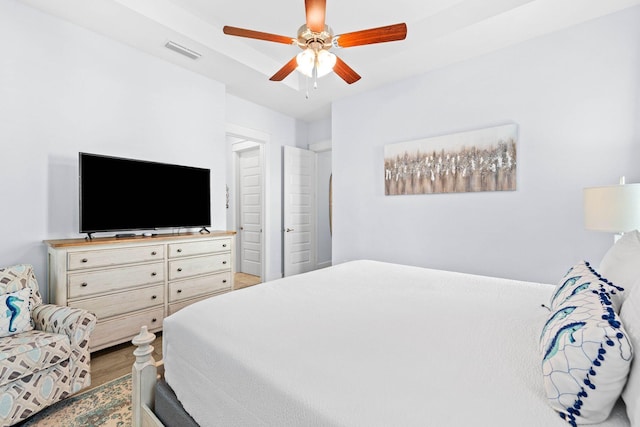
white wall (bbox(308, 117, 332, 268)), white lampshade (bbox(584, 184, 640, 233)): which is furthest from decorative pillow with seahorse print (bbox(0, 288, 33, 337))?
white wall (bbox(308, 117, 332, 268))

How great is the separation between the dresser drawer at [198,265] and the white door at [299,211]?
160cm

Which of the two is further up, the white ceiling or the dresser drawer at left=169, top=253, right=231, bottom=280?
the white ceiling

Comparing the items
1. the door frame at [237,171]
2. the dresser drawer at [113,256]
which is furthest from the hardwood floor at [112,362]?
the door frame at [237,171]

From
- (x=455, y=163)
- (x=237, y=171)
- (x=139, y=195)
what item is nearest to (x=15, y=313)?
(x=139, y=195)

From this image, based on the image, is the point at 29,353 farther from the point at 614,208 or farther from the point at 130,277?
the point at 614,208

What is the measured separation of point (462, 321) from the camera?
1.27 m

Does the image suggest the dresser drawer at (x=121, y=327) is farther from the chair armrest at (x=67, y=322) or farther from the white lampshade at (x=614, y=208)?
the white lampshade at (x=614, y=208)

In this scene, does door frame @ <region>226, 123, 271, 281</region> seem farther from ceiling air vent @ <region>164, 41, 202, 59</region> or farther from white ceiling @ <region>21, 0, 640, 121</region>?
ceiling air vent @ <region>164, 41, 202, 59</region>

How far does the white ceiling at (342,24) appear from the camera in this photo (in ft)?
7.64

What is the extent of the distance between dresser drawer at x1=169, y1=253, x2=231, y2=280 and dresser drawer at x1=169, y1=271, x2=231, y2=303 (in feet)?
0.20

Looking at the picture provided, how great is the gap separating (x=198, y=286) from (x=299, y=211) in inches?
90.2

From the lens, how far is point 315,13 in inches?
70.9

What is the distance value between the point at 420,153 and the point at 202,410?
3.11 metres

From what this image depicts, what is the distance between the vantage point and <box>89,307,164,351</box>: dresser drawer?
2283 mm
